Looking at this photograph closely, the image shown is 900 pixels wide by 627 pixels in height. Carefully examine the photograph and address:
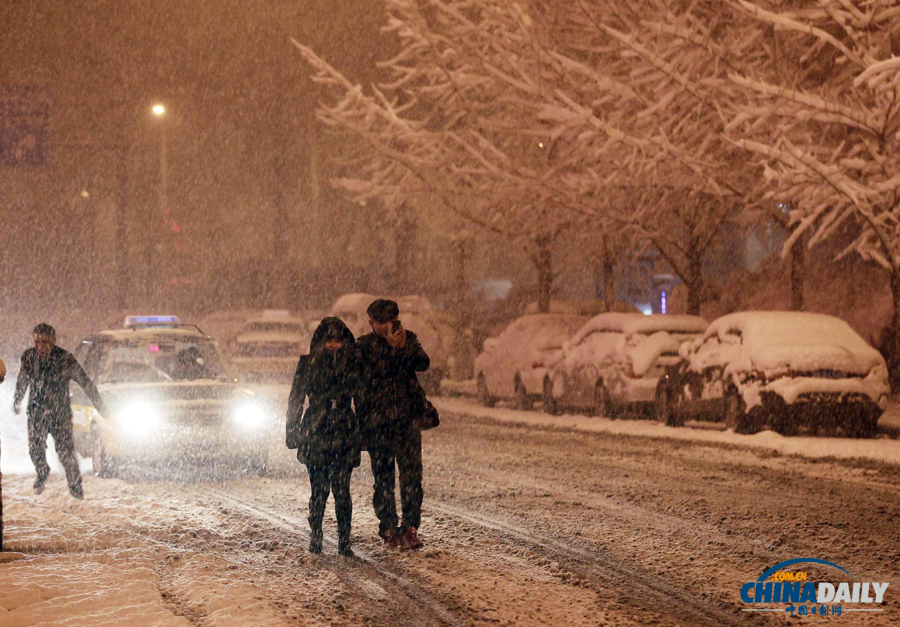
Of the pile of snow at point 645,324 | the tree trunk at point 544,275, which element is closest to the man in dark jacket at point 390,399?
the pile of snow at point 645,324

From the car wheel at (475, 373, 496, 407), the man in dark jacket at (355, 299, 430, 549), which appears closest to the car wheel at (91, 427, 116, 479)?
the man in dark jacket at (355, 299, 430, 549)

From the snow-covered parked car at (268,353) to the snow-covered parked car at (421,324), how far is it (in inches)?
71.2

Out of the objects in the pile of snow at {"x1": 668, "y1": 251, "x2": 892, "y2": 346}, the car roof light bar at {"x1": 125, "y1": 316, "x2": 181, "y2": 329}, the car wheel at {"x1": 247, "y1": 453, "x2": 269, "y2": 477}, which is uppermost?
the pile of snow at {"x1": 668, "y1": 251, "x2": 892, "y2": 346}

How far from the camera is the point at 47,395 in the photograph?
9703mm

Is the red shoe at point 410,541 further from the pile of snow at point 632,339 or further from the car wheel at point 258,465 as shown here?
the pile of snow at point 632,339

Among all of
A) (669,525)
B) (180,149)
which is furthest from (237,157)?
(669,525)

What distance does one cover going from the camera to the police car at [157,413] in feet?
33.6

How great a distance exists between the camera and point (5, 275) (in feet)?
180

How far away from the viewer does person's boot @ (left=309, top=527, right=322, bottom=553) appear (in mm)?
7020

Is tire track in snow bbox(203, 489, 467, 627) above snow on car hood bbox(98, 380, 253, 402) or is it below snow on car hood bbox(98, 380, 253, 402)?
below

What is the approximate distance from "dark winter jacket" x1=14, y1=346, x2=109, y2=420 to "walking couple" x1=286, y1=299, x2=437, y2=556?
3.70 m

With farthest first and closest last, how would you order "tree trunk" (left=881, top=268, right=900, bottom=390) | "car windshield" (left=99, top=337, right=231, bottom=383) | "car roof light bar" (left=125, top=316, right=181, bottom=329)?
"tree trunk" (left=881, top=268, right=900, bottom=390) → "car roof light bar" (left=125, top=316, right=181, bottom=329) → "car windshield" (left=99, top=337, right=231, bottom=383)

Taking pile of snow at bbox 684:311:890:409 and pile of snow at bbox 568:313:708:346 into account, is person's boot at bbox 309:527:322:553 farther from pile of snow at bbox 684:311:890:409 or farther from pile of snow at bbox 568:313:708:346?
pile of snow at bbox 568:313:708:346

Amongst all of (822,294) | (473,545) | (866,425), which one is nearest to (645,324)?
(866,425)
